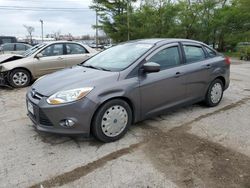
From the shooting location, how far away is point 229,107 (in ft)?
16.9

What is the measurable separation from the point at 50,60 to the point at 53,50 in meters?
0.37

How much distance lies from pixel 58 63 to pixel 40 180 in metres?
5.62

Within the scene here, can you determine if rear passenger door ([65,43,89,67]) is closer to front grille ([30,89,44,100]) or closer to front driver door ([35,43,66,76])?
front driver door ([35,43,66,76])

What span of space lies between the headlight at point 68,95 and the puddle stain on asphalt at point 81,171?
2.75 ft

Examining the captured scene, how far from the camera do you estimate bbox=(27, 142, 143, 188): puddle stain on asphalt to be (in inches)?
105

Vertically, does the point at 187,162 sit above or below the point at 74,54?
below

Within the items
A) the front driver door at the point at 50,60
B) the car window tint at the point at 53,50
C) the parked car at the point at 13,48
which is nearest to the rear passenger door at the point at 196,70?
the front driver door at the point at 50,60

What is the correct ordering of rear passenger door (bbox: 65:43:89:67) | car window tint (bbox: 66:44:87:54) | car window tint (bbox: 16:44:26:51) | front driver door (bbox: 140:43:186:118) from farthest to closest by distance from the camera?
car window tint (bbox: 16:44:26:51)
car window tint (bbox: 66:44:87:54)
rear passenger door (bbox: 65:43:89:67)
front driver door (bbox: 140:43:186:118)

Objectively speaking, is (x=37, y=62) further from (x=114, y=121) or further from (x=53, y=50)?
(x=114, y=121)

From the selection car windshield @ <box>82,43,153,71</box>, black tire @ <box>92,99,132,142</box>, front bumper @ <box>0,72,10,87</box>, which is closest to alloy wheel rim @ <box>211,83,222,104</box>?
car windshield @ <box>82,43,153,71</box>

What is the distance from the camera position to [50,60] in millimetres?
7750

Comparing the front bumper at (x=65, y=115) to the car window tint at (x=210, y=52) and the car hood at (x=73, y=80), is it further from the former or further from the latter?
the car window tint at (x=210, y=52)

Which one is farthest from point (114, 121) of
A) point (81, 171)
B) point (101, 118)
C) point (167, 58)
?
point (167, 58)

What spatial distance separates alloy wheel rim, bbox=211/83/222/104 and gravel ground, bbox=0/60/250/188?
0.60m
